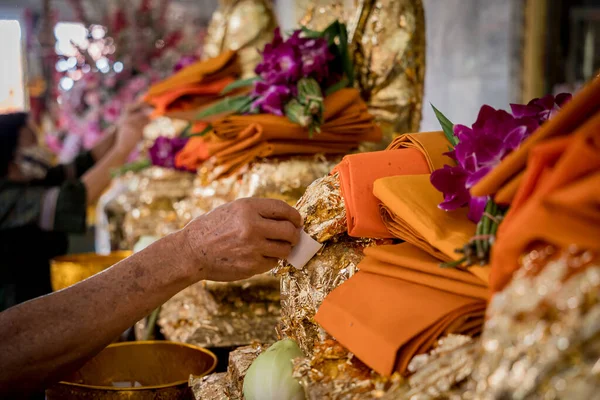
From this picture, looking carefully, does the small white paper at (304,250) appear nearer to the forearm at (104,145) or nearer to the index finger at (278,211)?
the index finger at (278,211)

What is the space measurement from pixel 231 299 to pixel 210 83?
62 centimetres

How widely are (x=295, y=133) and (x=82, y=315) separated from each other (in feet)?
1.86

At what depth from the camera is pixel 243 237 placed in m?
0.73

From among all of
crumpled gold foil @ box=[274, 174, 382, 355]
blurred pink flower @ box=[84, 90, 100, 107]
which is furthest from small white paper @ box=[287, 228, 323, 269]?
blurred pink flower @ box=[84, 90, 100, 107]

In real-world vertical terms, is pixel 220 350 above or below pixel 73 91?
below

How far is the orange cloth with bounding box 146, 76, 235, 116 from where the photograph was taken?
1.50 metres

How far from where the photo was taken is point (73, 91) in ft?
9.36

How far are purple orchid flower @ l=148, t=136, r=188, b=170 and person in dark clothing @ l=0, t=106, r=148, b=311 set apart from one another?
26 cm

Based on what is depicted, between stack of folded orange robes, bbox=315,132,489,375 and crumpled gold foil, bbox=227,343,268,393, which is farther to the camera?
crumpled gold foil, bbox=227,343,268,393

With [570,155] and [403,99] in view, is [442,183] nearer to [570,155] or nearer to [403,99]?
[570,155]

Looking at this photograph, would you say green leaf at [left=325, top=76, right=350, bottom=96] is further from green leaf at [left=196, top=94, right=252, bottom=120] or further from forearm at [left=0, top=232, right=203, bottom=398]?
forearm at [left=0, top=232, right=203, bottom=398]

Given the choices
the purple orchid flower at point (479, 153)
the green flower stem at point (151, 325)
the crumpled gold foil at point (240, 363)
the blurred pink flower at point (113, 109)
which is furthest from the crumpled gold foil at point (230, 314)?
the blurred pink flower at point (113, 109)

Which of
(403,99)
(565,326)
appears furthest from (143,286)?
(403,99)

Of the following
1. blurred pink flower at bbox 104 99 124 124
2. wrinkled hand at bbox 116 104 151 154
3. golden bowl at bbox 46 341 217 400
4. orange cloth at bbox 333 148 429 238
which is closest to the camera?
orange cloth at bbox 333 148 429 238
